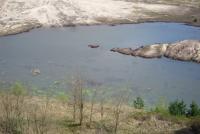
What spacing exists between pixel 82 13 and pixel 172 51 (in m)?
12.2

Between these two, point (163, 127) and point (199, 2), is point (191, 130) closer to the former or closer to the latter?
point (163, 127)

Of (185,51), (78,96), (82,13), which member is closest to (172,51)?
(185,51)

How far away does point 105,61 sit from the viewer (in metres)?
39.9

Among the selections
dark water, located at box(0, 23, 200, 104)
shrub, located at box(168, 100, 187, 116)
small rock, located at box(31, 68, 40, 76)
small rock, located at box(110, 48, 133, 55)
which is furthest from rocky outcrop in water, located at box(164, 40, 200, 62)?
shrub, located at box(168, 100, 187, 116)

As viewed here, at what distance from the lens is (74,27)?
48.2 metres

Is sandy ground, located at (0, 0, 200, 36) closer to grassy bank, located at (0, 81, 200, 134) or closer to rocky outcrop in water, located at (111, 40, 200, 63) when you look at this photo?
rocky outcrop in water, located at (111, 40, 200, 63)

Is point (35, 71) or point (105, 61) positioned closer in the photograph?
point (35, 71)

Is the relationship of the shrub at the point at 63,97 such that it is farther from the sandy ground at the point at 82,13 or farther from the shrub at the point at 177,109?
the sandy ground at the point at 82,13

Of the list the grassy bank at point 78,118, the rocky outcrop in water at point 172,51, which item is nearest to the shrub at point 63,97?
the grassy bank at point 78,118

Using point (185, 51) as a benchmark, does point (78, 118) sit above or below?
below

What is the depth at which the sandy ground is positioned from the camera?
47.6 meters

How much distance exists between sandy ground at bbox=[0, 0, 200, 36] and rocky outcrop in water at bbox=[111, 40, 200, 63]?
806cm

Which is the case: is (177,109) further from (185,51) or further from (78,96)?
(185,51)

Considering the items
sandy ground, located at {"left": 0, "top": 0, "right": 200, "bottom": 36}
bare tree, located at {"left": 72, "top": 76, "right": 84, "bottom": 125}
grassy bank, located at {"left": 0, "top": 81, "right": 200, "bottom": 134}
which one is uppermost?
sandy ground, located at {"left": 0, "top": 0, "right": 200, "bottom": 36}
